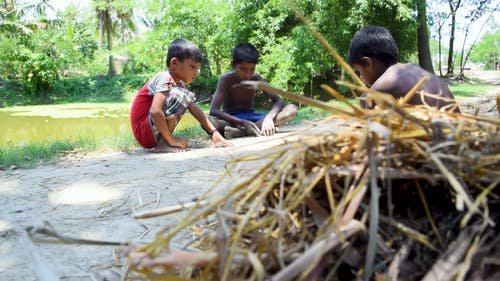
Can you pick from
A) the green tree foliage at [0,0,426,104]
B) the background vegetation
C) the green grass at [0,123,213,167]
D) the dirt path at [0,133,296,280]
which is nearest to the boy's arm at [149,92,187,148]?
the dirt path at [0,133,296,280]

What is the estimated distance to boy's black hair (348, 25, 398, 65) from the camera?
275cm

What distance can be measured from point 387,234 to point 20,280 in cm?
137

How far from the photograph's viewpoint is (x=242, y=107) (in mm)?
6031

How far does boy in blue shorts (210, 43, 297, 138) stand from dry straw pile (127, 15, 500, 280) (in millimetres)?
4103

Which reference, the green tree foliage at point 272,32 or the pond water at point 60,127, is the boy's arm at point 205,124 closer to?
the pond water at point 60,127

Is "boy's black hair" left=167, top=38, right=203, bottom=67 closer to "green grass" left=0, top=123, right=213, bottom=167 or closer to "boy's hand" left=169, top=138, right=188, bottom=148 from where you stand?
"boy's hand" left=169, top=138, right=188, bottom=148

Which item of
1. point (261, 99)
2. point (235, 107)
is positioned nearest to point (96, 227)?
point (235, 107)

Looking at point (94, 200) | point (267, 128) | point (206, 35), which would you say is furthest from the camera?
point (206, 35)

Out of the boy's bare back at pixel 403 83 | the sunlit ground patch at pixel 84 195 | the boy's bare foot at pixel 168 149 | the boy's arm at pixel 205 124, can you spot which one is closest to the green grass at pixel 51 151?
the boy's bare foot at pixel 168 149

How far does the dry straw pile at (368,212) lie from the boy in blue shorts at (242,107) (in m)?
4.10

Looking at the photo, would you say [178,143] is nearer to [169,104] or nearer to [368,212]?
[169,104]

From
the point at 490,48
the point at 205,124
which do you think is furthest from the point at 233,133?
the point at 490,48

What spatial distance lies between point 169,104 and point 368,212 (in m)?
3.64

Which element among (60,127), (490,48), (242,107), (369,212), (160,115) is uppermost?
(490,48)
